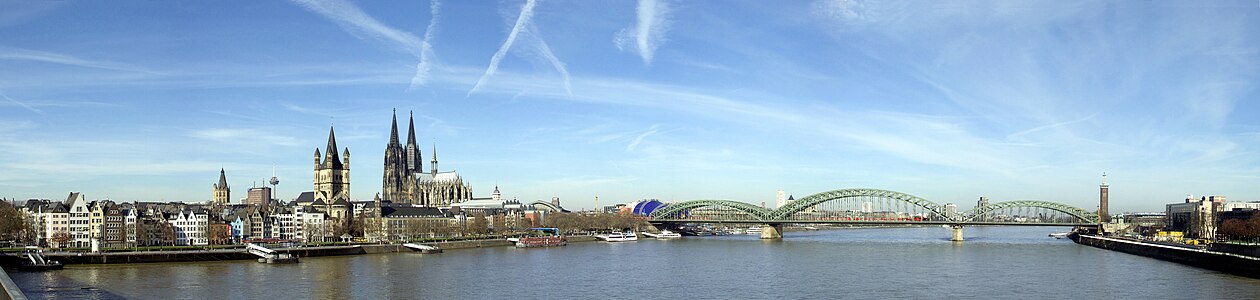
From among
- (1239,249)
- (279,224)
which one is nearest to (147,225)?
(279,224)

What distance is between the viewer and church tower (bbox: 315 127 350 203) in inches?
4592

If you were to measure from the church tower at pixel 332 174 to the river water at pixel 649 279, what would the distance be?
57.7 m

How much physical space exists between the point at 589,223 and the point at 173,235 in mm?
53116

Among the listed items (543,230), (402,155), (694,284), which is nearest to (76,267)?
(694,284)

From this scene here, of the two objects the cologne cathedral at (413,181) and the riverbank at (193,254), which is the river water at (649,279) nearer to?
the riverbank at (193,254)

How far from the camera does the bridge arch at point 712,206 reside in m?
120

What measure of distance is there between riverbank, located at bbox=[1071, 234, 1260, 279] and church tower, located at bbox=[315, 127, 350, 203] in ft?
259

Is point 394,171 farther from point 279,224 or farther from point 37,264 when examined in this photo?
→ point 37,264

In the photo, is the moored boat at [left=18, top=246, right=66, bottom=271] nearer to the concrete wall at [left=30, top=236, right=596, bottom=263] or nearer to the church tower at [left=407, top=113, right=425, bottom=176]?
the concrete wall at [left=30, top=236, right=596, bottom=263]

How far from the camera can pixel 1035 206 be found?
114 metres

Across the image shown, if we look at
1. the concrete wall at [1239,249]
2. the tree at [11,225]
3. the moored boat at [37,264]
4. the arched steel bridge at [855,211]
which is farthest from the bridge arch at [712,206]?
the moored boat at [37,264]

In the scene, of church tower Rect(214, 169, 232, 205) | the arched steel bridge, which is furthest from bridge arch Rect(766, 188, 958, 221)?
church tower Rect(214, 169, 232, 205)

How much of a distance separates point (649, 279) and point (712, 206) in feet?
276

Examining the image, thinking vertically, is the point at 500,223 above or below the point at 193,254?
below
